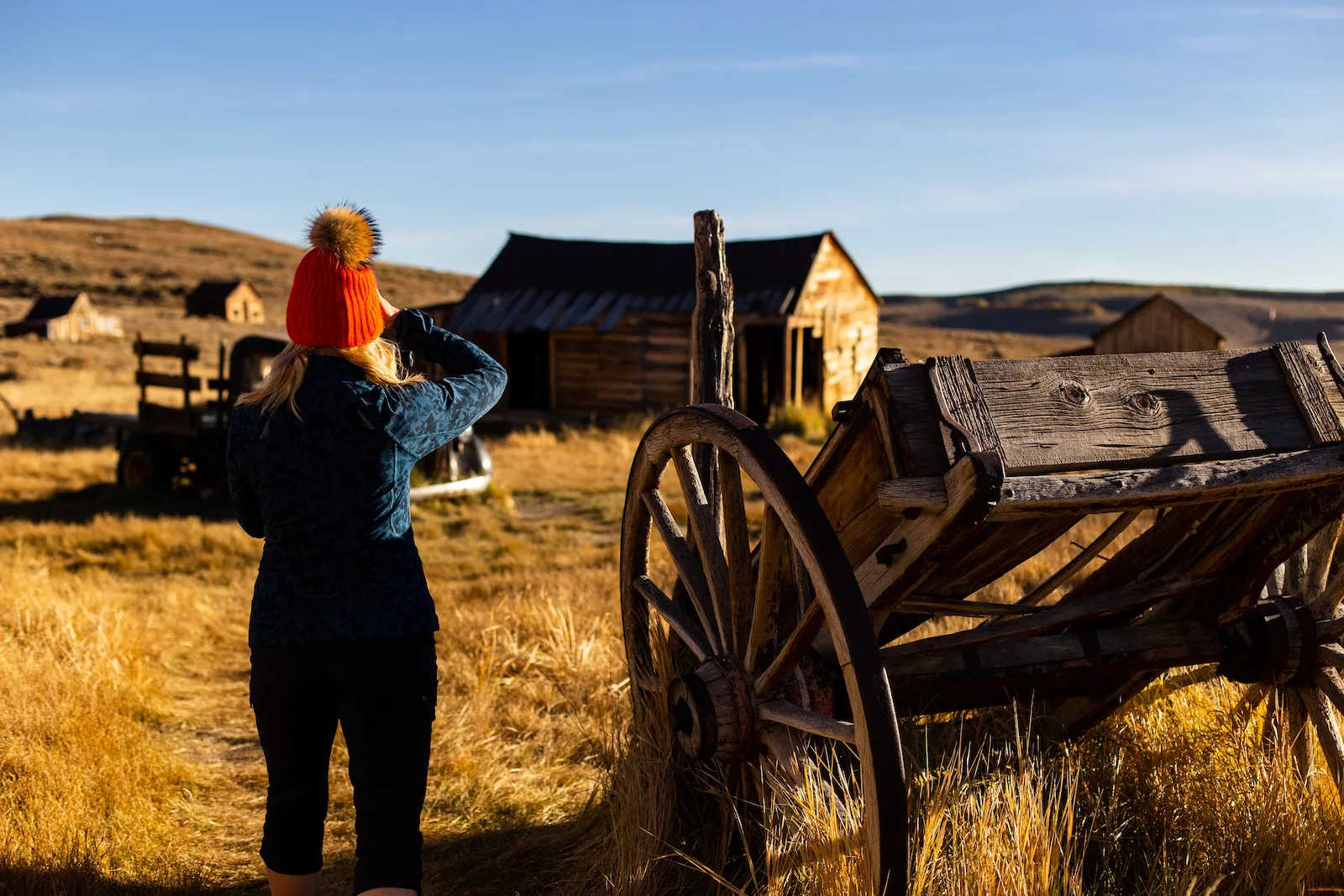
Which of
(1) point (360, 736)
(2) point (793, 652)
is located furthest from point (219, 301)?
(2) point (793, 652)

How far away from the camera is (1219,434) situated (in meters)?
2.39

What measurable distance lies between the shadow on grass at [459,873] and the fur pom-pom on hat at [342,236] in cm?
194

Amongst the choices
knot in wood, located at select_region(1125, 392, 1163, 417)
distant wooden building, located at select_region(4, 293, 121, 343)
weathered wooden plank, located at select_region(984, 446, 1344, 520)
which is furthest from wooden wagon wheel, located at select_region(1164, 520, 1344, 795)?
distant wooden building, located at select_region(4, 293, 121, 343)

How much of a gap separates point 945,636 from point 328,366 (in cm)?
180

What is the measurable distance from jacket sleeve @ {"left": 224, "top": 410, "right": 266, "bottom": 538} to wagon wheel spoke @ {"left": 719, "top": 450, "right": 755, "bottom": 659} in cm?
118

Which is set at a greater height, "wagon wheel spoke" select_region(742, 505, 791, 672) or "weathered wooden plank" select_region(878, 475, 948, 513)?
"weathered wooden plank" select_region(878, 475, 948, 513)

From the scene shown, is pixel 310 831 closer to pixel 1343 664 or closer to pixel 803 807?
A: pixel 803 807

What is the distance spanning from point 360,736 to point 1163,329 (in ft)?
60.8

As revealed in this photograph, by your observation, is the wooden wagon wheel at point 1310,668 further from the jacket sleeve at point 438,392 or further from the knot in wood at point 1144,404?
the jacket sleeve at point 438,392

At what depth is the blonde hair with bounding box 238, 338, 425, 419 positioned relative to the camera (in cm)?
229

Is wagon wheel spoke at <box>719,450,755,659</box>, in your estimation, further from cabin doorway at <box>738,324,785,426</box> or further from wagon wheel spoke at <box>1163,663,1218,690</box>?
cabin doorway at <box>738,324,785,426</box>

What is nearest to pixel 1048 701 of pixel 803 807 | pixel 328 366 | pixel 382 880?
pixel 803 807

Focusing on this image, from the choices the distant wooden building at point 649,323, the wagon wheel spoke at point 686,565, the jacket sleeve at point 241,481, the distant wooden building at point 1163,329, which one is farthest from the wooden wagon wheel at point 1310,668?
the distant wooden building at point 1163,329

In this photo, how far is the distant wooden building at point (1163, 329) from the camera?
17.7 metres
